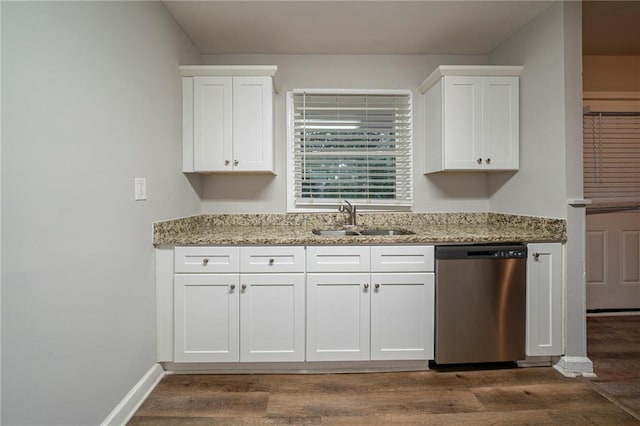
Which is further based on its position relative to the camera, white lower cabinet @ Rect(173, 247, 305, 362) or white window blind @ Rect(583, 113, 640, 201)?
white window blind @ Rect(583, 113, 640, 201)

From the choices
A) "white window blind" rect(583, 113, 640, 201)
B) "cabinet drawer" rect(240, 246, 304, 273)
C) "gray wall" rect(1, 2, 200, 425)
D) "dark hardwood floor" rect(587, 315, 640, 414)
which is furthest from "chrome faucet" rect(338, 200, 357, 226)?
"white window blind" rect(583, 113, 640, 201)

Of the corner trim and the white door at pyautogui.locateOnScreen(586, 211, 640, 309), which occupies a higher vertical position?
the white door at pyautogui.locateOnScreen(586, 211, 640, 309)

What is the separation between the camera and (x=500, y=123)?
248cm

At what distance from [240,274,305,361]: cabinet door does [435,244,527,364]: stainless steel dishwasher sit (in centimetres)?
90

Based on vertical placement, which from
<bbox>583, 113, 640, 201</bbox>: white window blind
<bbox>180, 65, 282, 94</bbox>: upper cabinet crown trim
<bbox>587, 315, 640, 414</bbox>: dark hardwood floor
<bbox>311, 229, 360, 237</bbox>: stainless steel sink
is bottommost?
<bbox>587, 315, 640, 414</bbox>: dark hardwood floor

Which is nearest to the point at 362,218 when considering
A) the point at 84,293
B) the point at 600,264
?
the point at 84,293

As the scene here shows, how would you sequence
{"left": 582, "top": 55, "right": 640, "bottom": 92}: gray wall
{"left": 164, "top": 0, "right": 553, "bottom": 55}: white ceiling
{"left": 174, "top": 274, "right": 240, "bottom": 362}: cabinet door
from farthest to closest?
1. {"left": 582, "top": 55, "right": 640, "bottom": 92}: gray wall
2. {"left": 164, "top": 0, "right": 553, "bottom": 55}: white ceiling
3. {"left": 174, "top": 274, "right": 240, "bottom": 362}: cabinet door

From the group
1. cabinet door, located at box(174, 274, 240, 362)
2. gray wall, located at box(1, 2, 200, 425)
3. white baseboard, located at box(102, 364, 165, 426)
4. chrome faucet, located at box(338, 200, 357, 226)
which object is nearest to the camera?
gray wall, located at box(1, 2, 200, 425)

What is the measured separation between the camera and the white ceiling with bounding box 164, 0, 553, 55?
7.01ft

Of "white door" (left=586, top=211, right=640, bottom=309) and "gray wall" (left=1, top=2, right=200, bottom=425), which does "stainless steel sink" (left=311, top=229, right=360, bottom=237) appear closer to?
"gray wall" (left=1, top=2, right=200, bottom=425)

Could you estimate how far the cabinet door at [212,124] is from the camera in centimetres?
242

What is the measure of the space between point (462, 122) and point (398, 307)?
150 cm

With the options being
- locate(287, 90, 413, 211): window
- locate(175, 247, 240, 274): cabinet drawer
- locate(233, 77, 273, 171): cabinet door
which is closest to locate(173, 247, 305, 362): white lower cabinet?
locate(175, 247, 240, 274): cabinet drawer

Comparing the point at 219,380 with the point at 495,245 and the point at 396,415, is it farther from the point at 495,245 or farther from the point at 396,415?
the point at 495,245
